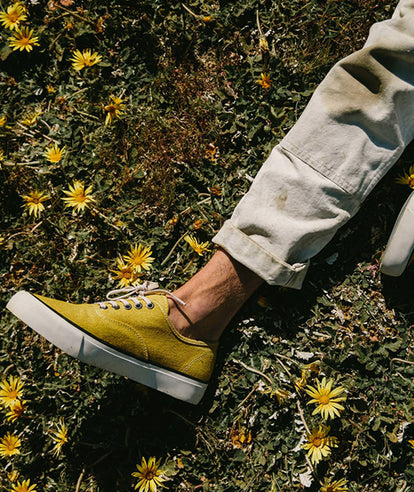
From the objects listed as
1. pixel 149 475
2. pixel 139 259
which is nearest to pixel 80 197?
pixel 139 259

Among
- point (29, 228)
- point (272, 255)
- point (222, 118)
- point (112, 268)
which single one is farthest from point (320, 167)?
point (29, 228)

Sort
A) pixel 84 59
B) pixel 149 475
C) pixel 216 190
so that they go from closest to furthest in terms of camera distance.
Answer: pixel 149 475 < pixel 216 190 < pixel 84 59

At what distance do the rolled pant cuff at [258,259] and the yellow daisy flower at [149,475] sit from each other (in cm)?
113

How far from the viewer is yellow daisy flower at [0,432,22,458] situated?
8.55ft

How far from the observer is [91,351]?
2.22 meters

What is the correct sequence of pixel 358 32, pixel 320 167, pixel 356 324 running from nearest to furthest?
pixel 320 167 < pixel 356 324 < pixel 358 32

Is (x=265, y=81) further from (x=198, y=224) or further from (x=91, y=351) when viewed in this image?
(x=91, y=351)

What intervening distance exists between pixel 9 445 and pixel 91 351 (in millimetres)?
896

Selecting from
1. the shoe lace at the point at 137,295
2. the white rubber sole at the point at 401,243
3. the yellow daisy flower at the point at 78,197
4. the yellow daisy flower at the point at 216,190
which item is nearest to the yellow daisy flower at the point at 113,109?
the yellow daisy flower at the point at 78,197

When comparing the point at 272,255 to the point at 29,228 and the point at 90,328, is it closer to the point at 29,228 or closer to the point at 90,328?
the point at 90,328

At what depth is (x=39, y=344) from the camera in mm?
2748

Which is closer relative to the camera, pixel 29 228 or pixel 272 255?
pixel 272 255

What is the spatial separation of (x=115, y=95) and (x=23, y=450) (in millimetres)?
2080

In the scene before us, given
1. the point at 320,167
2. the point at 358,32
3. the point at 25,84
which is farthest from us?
the point at 25,84
